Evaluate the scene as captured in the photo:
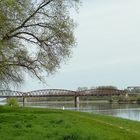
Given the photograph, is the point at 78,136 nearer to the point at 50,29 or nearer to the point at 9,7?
the point at 9,7

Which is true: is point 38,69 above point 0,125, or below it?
above

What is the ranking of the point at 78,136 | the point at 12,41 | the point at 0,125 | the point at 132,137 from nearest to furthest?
1. the point at 78,136
2. the point at 132,137
3. the point at 0,125
4. the point at 12,41

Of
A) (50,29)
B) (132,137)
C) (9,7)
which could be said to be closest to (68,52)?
(50,29)

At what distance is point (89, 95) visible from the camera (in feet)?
517

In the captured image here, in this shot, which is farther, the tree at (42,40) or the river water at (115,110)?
the river water at (115,110)

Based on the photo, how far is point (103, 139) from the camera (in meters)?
18.5

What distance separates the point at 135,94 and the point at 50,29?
13386 centimetres

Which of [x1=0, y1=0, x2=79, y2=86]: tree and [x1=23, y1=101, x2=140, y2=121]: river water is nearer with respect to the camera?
[x1=0, y1=0, x2=79, y2=86]: tree

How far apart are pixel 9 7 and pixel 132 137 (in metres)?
10.8

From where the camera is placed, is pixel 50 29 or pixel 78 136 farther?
pixel 50 29

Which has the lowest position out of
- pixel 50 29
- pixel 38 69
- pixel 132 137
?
pixel 132 137

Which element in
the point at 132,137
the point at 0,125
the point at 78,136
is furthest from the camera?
the point at 0,125

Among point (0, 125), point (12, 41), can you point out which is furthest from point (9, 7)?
point (0, 125)

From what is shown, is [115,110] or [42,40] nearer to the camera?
[42,40]
